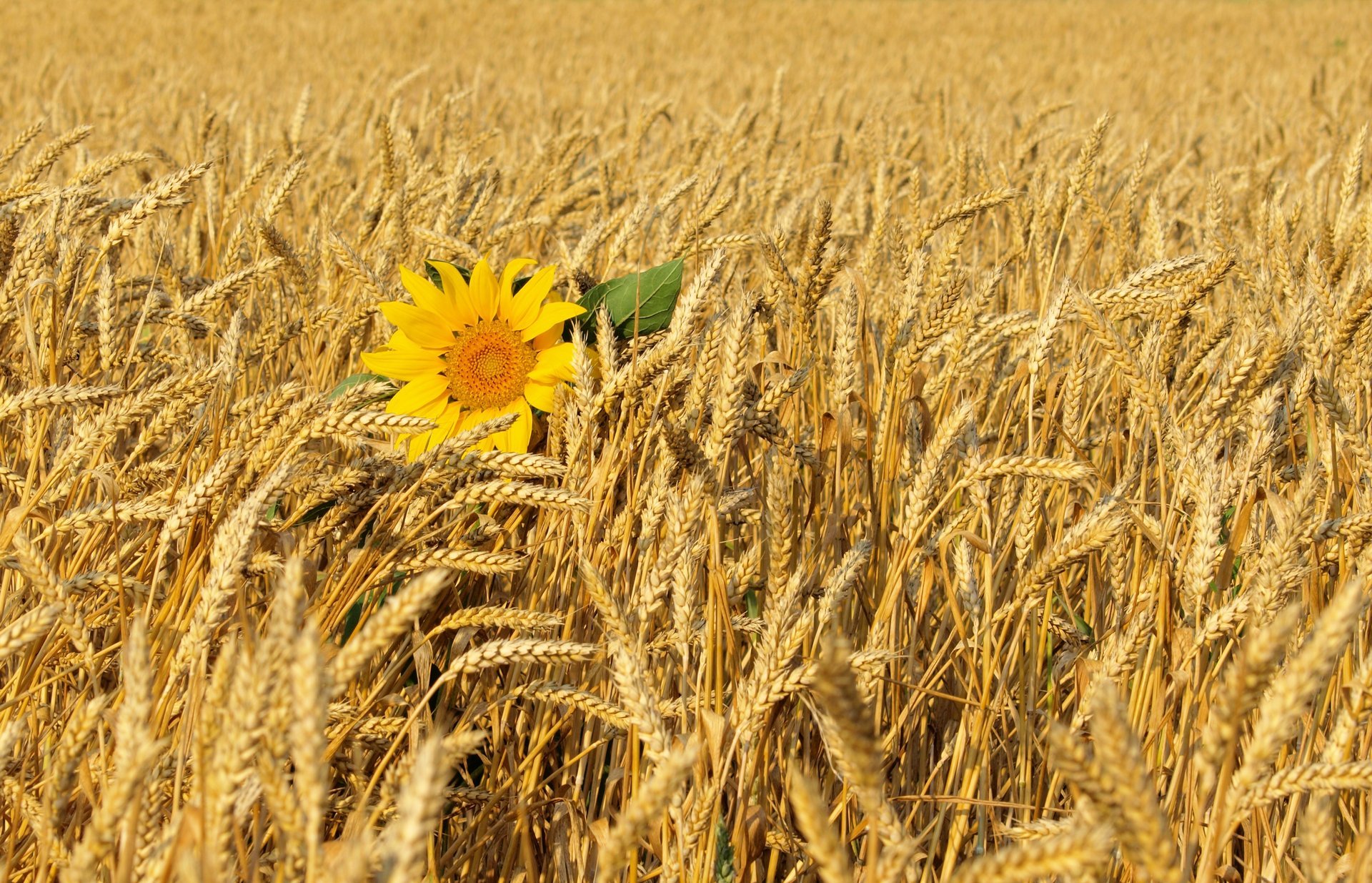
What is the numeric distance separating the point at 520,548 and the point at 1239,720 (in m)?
0.85

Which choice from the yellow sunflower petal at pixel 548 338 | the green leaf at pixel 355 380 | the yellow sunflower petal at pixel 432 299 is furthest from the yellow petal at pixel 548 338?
the green leaf at pixel 355 380

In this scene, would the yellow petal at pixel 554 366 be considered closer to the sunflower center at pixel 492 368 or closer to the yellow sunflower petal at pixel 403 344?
the sunflower center at pixel 492 368

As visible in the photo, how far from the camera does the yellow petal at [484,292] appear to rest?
1.32 m

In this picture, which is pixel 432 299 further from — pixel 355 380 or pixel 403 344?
pixel 355 380

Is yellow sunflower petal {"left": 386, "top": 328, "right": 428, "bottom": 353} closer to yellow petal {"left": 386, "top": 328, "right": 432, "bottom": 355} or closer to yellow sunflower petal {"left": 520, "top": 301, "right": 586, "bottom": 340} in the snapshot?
yellow petal {"left": 386, "top": 328, "right": 432, "bottom": 355}

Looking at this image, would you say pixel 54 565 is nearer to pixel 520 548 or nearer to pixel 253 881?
pixel 520 548

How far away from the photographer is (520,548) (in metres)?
1.26

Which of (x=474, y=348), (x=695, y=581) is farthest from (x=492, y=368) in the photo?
(x=695, y=581)

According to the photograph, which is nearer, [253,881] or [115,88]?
[253,881]

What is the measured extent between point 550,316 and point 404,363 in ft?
0.64

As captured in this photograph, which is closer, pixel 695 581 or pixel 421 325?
pixel 695 581

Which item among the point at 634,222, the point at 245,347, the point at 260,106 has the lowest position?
the point at 245,347

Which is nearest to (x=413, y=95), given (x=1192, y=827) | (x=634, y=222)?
(x=634, y=222)

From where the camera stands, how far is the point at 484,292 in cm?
133
